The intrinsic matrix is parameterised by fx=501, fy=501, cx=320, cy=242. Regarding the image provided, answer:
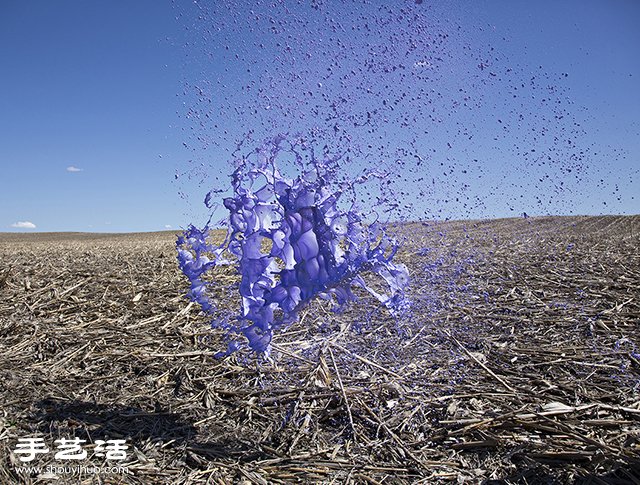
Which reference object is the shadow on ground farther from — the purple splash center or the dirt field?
the purple splash center

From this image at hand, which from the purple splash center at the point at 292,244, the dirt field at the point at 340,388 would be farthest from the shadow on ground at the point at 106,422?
the purple splash center at the point at 292,244

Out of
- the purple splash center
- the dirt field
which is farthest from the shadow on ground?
the purple splash center

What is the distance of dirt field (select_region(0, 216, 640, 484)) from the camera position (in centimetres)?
213

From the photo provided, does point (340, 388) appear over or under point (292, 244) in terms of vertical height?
under

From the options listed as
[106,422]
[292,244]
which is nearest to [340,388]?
[292,244]

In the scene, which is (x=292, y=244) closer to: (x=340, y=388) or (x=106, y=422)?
(x=340, y=388)

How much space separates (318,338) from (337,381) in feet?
2.71

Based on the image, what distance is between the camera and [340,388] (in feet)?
8.76

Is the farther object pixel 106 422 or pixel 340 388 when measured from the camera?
pixel 340 388

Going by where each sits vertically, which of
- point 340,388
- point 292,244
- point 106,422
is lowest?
point 106,422

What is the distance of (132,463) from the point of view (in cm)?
218

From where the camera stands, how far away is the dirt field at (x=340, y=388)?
2.13 m

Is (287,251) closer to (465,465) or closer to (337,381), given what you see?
(337,381)

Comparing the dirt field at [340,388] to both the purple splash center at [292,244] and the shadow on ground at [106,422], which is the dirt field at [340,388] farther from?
the purple splash center at [292,244]
